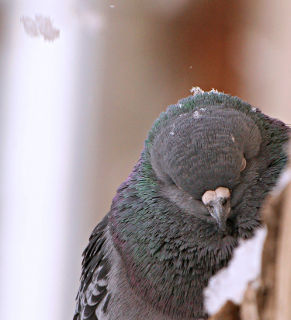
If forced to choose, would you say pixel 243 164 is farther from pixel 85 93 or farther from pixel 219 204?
pixel 85 93

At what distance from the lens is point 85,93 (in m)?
2.34

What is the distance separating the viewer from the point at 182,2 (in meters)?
2.04

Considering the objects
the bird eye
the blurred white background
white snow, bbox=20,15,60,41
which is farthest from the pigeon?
white snow, bbox=20,15,60,41

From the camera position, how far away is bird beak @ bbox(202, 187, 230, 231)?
145cm

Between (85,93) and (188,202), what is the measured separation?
91 cm

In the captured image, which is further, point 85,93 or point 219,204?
point 85,93

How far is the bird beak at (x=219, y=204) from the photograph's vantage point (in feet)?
4.77

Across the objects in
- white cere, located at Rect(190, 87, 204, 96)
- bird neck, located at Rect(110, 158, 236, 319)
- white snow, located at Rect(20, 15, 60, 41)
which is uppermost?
white snow, located at Rect(20, 15, 60, 41)

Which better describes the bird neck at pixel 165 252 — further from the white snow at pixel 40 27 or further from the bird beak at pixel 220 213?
the white snow at pixel 40 27

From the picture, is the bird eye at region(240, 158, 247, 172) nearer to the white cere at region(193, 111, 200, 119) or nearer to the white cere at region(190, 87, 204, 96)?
the white cere at region(193, 111, 200, 119)

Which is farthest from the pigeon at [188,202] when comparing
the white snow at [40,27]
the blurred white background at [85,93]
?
the white snow at [40,27]

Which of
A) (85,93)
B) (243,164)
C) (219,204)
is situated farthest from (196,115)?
(85,93)

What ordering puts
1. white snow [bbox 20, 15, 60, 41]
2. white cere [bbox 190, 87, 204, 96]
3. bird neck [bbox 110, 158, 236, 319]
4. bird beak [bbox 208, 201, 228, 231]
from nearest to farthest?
bird beak [bbox 208, 201, 228, 231]
bird neck [bbox 110, 158, 236, 319]
white cere [bbox 190, 87, 204, 96]
white snow [bbox 20, 15, 60, 41]

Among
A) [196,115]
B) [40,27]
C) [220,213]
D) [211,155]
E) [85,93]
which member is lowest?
[220,213]
